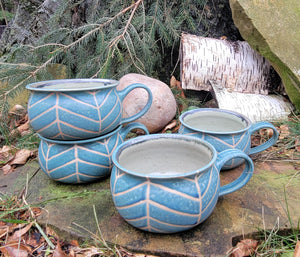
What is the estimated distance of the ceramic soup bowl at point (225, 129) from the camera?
1.33 meters

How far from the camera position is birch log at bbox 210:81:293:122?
2.09 m

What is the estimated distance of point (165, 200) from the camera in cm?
90

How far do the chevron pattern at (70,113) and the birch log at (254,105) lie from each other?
1.18 meters

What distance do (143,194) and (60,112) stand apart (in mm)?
526

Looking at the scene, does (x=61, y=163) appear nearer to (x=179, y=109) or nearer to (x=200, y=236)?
(x=200, y=236)

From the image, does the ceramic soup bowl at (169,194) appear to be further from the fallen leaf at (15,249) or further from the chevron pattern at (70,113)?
the fallen leaf at (15,249)

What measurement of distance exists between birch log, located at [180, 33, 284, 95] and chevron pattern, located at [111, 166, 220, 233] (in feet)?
4.67

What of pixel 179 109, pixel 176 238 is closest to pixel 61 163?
pixel 176 238

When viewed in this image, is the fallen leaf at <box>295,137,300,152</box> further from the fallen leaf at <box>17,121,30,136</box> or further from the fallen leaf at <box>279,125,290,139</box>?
the fallen leaf at <box>17,121,30,136</box>

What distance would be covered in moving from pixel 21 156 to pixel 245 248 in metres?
1.43

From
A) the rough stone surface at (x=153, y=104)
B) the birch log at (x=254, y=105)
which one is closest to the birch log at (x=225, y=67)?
the birch log at (x=254, y=105)

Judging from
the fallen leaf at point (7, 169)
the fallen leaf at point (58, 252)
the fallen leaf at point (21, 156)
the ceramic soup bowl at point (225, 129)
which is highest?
the ceramic soup bowl at point (225, 129)

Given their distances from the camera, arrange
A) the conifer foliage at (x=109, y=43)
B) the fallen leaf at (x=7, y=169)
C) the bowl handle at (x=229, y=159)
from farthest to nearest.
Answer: the conifer foliage at (x=109, y=43), the fallen leaf at (x=7, y=169), the bowl handle at (x=229, y=159)

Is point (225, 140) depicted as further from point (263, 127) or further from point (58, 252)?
point (58, 252)
